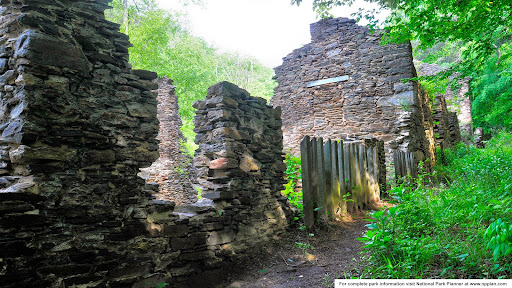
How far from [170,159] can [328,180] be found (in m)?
8.57

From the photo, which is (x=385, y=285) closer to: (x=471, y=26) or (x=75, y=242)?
(x=75, y=242)

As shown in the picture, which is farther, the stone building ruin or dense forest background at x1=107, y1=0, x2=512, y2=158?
dense forest background at x1=107, y1=0, x2=512, y2=158

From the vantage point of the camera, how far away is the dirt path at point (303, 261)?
3.68 m

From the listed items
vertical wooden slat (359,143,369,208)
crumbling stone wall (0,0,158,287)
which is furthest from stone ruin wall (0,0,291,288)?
vertical wooden slat (359,143,369,208)

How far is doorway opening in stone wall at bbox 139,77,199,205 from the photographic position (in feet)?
41.8

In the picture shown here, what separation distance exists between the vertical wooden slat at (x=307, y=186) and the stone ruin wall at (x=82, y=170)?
Result: 1.54 metres

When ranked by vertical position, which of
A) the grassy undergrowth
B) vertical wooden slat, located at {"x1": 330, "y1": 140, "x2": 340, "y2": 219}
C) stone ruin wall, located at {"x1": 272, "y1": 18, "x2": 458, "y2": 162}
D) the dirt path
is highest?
stone ruin wall, located at {"x1": 272, "y1": 18, "x2": 458, "y2": 162}

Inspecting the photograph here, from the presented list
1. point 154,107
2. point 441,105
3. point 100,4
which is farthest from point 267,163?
point 441,105

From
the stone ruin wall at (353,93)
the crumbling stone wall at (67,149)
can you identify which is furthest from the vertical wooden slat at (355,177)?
the crumbling stone wall at (67,149)

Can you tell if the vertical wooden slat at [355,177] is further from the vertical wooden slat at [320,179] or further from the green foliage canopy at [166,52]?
the green foliage canopy at [166,52]

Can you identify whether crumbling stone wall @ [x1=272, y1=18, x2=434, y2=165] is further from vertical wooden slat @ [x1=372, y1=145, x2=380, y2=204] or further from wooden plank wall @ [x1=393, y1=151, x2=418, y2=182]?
vertical wooden slat @ [x1=372, y1=145, x2=380, y2=204]

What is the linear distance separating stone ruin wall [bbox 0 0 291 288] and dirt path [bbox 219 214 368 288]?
1.33 feet

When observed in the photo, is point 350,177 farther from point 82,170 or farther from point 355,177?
point 82,170

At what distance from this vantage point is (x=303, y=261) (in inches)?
170
